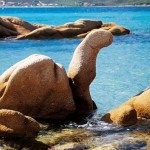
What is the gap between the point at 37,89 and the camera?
465 inches

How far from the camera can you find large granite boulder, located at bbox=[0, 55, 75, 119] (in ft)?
38.4

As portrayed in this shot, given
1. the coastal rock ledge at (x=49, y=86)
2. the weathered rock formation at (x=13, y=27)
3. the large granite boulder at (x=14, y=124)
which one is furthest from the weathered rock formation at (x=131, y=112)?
the weathered rock formation at (x=13, y=27)

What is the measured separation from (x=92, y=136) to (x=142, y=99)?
1.97 meters

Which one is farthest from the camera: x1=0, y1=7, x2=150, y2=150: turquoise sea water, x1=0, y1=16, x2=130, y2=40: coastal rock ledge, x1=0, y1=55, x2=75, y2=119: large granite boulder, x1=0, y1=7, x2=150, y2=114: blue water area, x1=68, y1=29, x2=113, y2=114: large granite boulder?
x1=0, y1=16, x2=130, y2=40: coastal rock ledge

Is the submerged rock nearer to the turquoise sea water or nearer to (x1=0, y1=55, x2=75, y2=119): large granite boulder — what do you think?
the turquoise sea water

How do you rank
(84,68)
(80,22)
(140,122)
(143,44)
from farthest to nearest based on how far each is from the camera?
(80,22)
(143,44)
(84,68)
(140,122)

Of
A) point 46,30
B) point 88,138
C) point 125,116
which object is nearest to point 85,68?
point 125,116

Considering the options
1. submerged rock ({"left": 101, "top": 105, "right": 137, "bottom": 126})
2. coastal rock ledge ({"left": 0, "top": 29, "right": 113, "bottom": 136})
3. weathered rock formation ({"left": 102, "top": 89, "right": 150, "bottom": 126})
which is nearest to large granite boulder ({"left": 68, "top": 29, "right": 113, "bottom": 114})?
coastal rock ledge ({"left": 0, "top": 29, "right": 113, "bottom": 136})

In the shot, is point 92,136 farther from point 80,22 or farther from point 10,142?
point 80,22

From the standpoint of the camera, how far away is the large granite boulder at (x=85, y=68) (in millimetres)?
12773

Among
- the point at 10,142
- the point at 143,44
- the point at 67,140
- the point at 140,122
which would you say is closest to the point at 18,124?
the point at 10,142

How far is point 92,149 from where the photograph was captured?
9.59m

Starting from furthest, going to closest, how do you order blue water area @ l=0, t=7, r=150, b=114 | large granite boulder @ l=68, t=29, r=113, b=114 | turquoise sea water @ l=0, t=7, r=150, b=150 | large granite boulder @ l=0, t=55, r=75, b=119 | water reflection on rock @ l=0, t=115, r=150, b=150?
blue water area @ l=0, t=7, r=150, b=114 < turquoise sea water @ l=0, t=7, r=150, b=150 < large granite boulder @ l=68, t=29, r=113, b=114 < large granite boulder @ l=0, t=55, r=75, b=119 < water reflection on rock @ l=0, t=115, r=150, b=150

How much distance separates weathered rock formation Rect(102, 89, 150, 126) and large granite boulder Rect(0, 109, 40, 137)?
2222 mm
